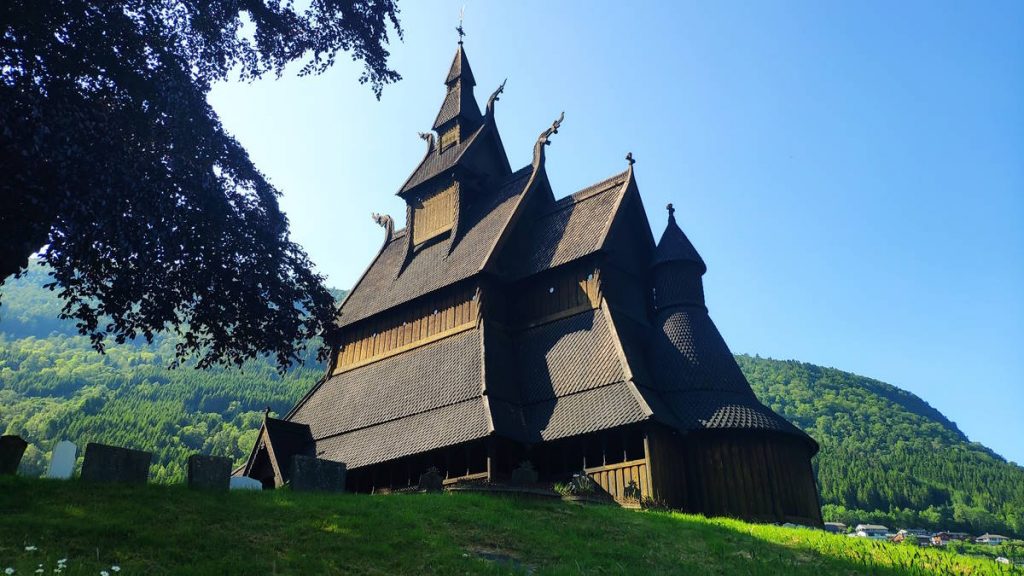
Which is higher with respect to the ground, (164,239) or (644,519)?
(164,239)

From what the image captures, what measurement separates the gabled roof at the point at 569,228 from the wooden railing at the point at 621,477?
8286 mm

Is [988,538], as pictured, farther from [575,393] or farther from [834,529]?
[575,393]

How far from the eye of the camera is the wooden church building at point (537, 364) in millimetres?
22156

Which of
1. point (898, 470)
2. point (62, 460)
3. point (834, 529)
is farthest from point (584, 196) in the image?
point (898, 470)

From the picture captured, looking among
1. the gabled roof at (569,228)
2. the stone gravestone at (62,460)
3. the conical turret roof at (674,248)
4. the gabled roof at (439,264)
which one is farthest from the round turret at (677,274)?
the stone gravestone at (62,460)

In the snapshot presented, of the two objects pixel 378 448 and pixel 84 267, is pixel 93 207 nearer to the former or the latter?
pixel 84 267

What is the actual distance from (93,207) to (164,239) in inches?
67.8

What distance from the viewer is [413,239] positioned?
114ft

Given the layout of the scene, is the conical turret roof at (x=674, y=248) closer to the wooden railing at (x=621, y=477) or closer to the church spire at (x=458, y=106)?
the wooden railing at (x=621, y=477)

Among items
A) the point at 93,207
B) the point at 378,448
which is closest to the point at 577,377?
the point at 378,448

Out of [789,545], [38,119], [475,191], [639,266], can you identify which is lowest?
[789,545]

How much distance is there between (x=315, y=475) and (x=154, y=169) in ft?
23.6

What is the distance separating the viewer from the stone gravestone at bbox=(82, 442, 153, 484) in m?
12.8

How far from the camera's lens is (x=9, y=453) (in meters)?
13.4
